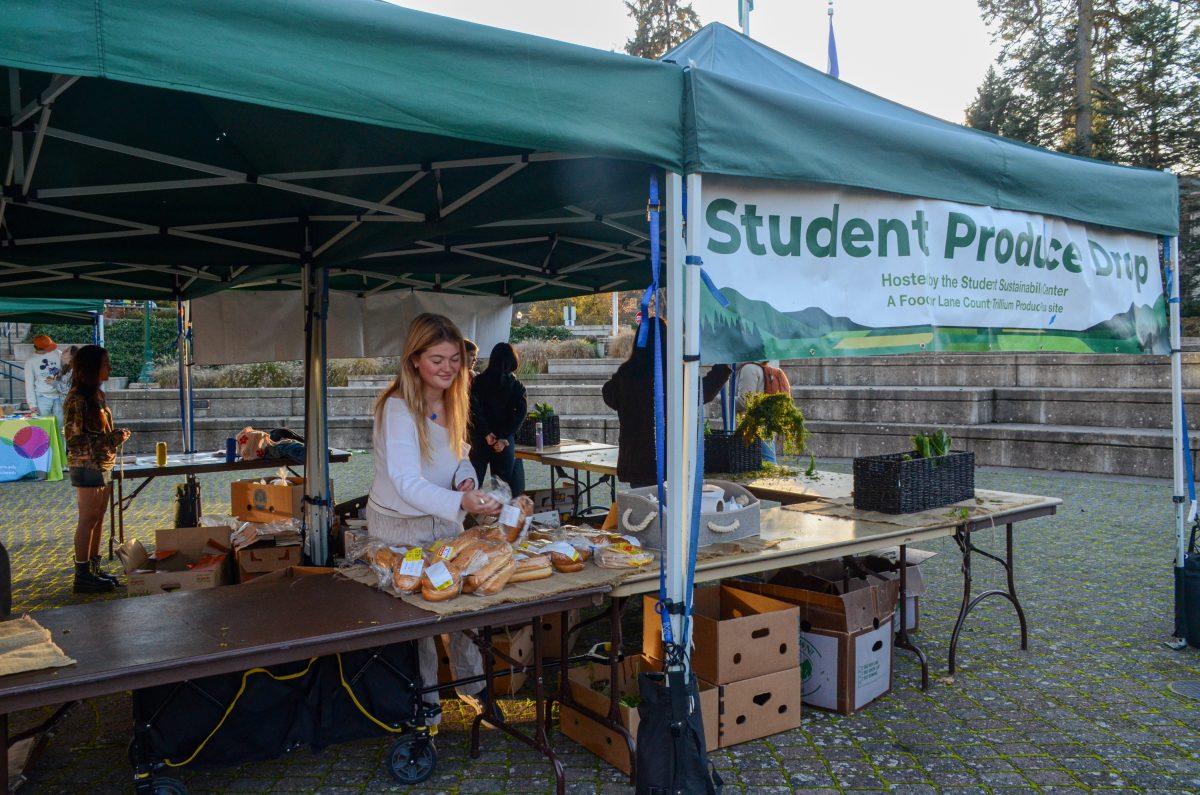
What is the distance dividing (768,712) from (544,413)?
426 centimetres

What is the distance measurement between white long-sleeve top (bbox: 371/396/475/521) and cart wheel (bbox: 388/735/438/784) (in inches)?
33.9

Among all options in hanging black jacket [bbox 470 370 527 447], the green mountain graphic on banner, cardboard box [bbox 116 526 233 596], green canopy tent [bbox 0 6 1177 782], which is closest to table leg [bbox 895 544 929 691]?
the green mountain graphic on banner

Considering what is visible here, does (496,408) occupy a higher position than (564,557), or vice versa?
(496,408)

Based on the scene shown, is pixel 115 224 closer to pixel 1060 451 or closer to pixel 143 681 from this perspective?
pixel 143 681

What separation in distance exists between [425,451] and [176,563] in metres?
2.64

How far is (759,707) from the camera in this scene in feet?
11.5

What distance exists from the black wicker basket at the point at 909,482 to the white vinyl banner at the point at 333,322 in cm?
464

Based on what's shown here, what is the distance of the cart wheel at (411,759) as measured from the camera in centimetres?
315

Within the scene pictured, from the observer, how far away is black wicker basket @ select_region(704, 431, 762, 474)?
5582mm

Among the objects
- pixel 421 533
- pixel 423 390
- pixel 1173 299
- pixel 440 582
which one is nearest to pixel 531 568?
pixel 440 582

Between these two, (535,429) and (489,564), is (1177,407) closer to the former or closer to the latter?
(489,564)

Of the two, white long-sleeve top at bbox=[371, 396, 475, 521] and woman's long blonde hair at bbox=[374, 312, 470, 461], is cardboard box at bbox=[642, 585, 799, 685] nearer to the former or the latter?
white long-sleeve top at bbox=[371, 396, 475, 521]

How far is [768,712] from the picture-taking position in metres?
3.53

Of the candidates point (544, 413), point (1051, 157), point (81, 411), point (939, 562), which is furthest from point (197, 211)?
point (939, 562)
